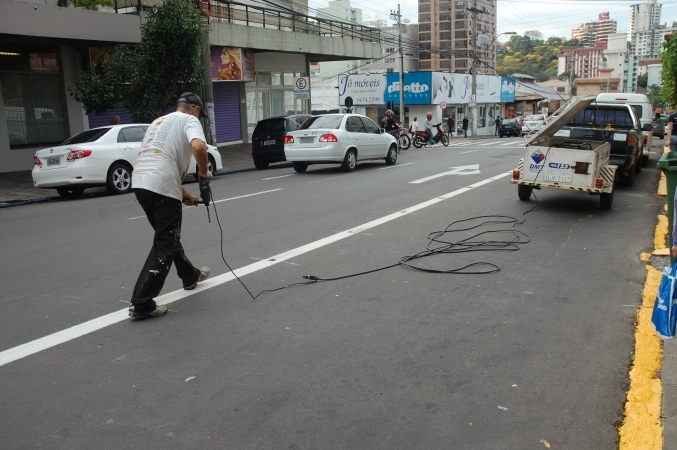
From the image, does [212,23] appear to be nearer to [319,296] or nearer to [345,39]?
[345,39]

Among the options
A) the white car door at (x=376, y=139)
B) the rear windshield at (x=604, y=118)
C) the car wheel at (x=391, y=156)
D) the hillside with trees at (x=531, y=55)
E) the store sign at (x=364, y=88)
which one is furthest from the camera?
Result: the hillside with trees at (x=531, y=55)

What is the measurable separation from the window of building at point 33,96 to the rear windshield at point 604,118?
1592 cm

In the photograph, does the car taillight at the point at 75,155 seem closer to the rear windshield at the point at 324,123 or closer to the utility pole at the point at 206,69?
the rear windshield at the point at 324,123

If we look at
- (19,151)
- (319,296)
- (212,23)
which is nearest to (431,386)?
(319,296)

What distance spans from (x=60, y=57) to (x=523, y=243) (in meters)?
17.4

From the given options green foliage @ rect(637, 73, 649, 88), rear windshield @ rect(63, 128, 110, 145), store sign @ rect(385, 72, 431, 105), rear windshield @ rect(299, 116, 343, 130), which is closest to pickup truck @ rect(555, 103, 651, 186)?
rear windshield @ rect(299, 116, 343, 130)

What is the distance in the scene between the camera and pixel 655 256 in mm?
7734

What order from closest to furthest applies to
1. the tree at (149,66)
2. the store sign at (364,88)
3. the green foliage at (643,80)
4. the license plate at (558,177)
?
the license plate at (558,177) → the tree at (149,66) → the store sign at (364,88) → the green foliage at (643,80)

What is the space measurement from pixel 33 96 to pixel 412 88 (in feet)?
114

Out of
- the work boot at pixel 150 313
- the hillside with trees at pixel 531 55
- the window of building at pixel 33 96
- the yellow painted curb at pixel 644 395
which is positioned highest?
the hillside with trees at pixel 531 55

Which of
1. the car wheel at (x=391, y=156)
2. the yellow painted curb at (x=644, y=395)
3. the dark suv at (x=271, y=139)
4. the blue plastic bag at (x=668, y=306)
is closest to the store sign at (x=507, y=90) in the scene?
the car wheel at (x=391, y=156)

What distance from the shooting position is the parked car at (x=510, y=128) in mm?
50094

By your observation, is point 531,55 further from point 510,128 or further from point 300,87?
point 300,87

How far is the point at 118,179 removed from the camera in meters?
14.4
